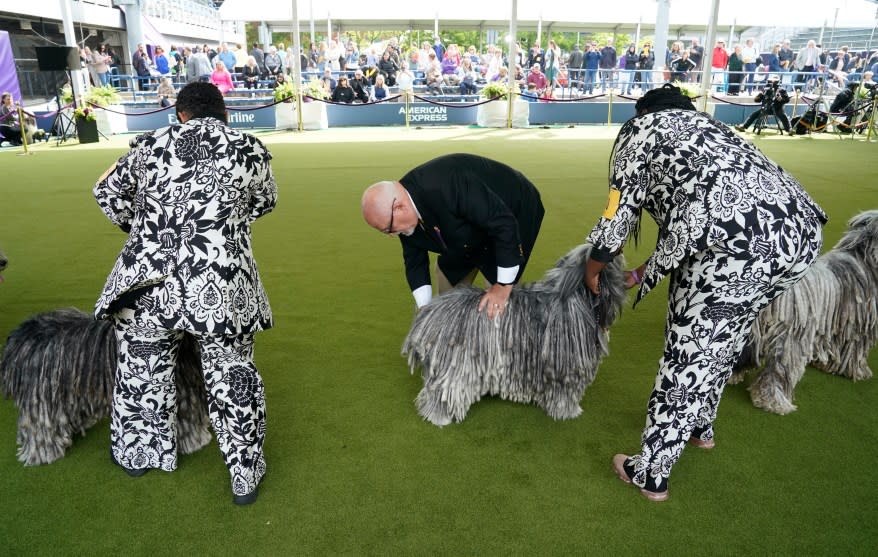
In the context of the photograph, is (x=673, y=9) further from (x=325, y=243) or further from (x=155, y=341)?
(x=155, y=341)

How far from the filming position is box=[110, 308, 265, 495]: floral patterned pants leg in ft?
8.23

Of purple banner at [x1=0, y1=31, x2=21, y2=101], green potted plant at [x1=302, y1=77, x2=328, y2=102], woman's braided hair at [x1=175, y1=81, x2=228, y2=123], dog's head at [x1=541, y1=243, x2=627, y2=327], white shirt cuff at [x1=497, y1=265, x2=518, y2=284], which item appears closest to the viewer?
woman's braided hair at [x1=175, y1=81, x2=228, y2=123]

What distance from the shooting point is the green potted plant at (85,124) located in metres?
14.1

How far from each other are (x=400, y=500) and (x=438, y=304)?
0.95 meters

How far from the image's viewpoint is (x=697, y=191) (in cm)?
225

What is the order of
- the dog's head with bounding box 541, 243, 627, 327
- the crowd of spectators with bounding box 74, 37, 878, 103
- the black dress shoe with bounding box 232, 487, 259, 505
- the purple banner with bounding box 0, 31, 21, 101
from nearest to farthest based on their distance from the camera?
the black dress shoe with bounding box 232, 487, 259, 505 < the dog's head with bounding box 541, 243, 627, 327 < the purple banner with bounding box 0, 31, 21, 101 < the crowd of spectators with bounding box 74, 37, 878, 103

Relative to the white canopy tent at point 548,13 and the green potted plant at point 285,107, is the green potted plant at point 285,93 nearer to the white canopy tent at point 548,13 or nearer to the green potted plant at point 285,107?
the green potted plant at point 285,107

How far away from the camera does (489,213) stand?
2984 millimetres

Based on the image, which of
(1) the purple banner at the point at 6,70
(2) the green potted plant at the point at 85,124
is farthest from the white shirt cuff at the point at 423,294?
(1) the purple banner at the point at 6,70

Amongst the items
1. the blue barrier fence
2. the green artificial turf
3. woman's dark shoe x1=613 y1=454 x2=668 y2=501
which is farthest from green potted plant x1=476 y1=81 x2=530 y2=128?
woman's dark shoe x1=613 y1=454 x2=668 y2=501

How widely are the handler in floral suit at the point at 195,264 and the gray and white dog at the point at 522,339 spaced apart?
88cm

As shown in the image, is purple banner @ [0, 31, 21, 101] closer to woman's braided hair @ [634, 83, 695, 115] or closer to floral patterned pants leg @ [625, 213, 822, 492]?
woman's braided hair @ [634, 83, 695, 115]

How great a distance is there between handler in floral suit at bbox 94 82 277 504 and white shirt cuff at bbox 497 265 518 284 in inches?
42.5

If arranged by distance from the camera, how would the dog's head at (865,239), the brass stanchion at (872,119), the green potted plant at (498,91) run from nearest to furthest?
the dog's head at (865,239) → the brass stanchion at (872,119) → the green potted plant at (498,91)
